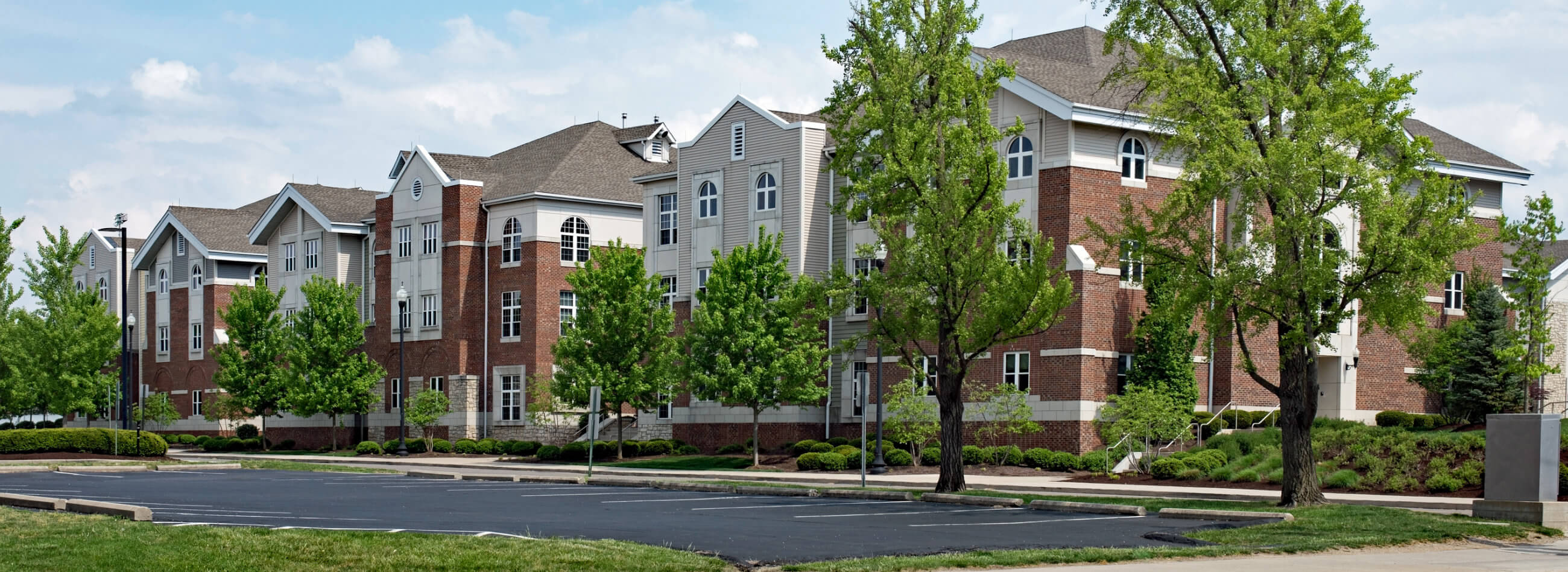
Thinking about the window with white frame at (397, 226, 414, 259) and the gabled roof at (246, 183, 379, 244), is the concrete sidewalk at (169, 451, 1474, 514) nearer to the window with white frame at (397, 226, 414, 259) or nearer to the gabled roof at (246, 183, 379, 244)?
the window with white frame at (397, 226, 414, 259)

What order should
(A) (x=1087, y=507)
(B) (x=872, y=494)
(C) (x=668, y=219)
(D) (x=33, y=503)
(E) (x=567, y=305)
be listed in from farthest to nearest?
(E) (x=567, y=305) → (C) (x=668, y=219) → (B) (x=872, y=494) → (A) (x=1087, y=507) → (D) (x=33, y=503)

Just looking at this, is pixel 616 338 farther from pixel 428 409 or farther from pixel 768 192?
pixel 428 409

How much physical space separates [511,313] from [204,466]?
17337mm

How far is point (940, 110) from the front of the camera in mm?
27578

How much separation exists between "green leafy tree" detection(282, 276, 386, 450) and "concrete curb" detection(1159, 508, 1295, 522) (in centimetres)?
4438

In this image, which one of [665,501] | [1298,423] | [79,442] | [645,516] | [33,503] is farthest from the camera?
[79,442]

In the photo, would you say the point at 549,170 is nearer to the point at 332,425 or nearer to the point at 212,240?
the point at 332,425

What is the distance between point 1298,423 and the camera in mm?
25344

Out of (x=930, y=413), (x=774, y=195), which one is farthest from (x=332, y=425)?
(x=930, y=413)

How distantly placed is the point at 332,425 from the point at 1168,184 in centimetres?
3945

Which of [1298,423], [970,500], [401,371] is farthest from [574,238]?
[1298,423]

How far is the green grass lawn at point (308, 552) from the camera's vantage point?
14.0 m

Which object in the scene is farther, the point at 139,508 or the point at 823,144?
the point at 823,144

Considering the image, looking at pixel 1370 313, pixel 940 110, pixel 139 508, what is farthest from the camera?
pixel 940 110
